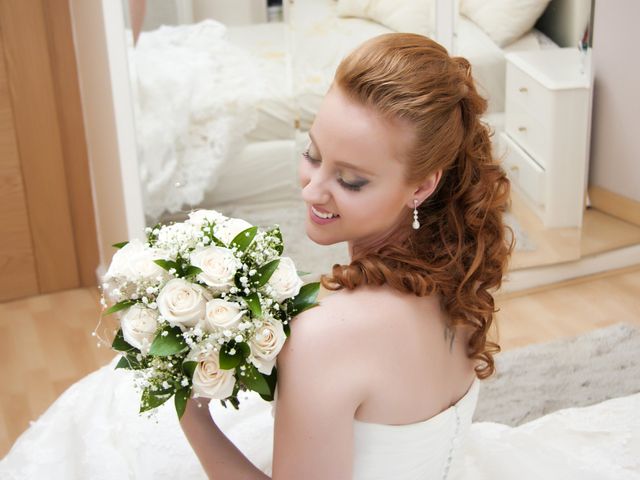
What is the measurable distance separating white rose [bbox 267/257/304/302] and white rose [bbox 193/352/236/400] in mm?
125

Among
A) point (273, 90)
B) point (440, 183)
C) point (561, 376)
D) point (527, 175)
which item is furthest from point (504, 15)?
point (440, 183)

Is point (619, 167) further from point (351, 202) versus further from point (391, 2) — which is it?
point (351, 202)

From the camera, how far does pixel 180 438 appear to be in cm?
183

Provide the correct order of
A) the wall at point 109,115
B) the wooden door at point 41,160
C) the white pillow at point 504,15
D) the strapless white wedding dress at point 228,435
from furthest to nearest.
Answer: the wooden door at point 41,160 → the white pillow at point 504,15 → the wall at point 109,115 → the strapless white wedding dress at point 228,435

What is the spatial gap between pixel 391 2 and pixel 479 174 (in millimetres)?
1950

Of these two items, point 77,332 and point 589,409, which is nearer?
point 589,409

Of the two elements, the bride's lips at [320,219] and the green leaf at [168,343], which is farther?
the bride's lips at [320,219]

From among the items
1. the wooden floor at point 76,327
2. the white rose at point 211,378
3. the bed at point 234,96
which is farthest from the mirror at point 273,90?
the white rose at point 211,378

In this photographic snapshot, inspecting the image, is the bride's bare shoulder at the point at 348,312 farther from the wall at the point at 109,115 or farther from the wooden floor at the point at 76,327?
the wall at the point at 109,115

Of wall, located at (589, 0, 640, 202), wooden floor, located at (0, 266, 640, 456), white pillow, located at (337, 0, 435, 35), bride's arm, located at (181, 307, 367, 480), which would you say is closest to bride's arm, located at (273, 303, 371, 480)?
bride's arm, located at (181, 307, 367, 480)

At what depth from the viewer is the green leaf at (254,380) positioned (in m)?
1.31

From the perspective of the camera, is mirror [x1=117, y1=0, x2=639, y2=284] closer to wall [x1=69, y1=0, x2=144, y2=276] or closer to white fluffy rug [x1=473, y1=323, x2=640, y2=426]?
wall [x1=69, y1=0, x2=144, y2=276]

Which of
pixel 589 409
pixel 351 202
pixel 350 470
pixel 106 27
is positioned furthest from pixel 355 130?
pixel 106 27

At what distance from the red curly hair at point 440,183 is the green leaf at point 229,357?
7.6 inches
